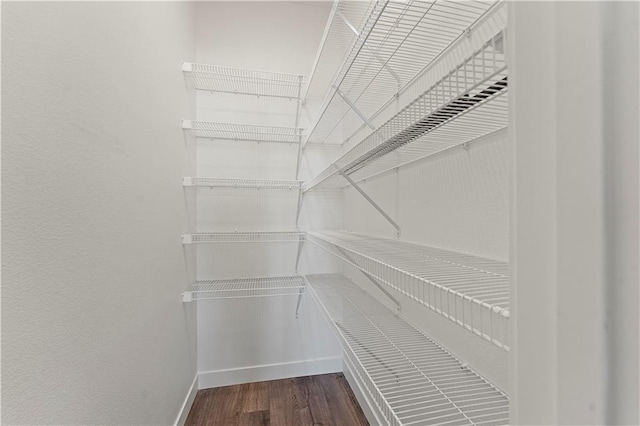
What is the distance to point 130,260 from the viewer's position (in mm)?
890

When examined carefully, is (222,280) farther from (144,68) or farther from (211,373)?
(144,68)

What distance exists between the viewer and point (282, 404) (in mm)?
1566

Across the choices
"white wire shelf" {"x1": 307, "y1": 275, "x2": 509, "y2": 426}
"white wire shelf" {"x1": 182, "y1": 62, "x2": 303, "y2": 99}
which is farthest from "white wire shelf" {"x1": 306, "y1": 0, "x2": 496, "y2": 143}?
"white wire shelf" {"x1": 307, "y1": 275, "x2": 509, "y2": 426}

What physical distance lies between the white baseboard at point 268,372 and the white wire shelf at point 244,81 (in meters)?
1.82

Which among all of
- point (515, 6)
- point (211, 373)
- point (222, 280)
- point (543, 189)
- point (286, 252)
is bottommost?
point (211, 373)

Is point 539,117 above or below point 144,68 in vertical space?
below

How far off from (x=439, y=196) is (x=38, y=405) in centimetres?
113

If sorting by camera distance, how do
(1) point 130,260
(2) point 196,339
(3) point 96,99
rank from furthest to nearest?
(2) point 196,339 < (1) point 130,260 < (3) point 96,99

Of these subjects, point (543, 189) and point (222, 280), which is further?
point (222, 280)

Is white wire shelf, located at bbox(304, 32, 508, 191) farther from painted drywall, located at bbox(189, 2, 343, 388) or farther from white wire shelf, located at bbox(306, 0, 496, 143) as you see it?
painted drywall, located at bbox(189, 2, 343, 388)

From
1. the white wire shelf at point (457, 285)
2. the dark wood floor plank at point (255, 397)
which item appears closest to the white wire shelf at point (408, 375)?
the white wire shelf at point (457, 285)

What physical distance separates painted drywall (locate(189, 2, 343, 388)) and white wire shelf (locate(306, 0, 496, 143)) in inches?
23.0

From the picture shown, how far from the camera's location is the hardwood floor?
1.45 meters

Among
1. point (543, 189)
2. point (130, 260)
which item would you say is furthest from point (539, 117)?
point (130, 260)
